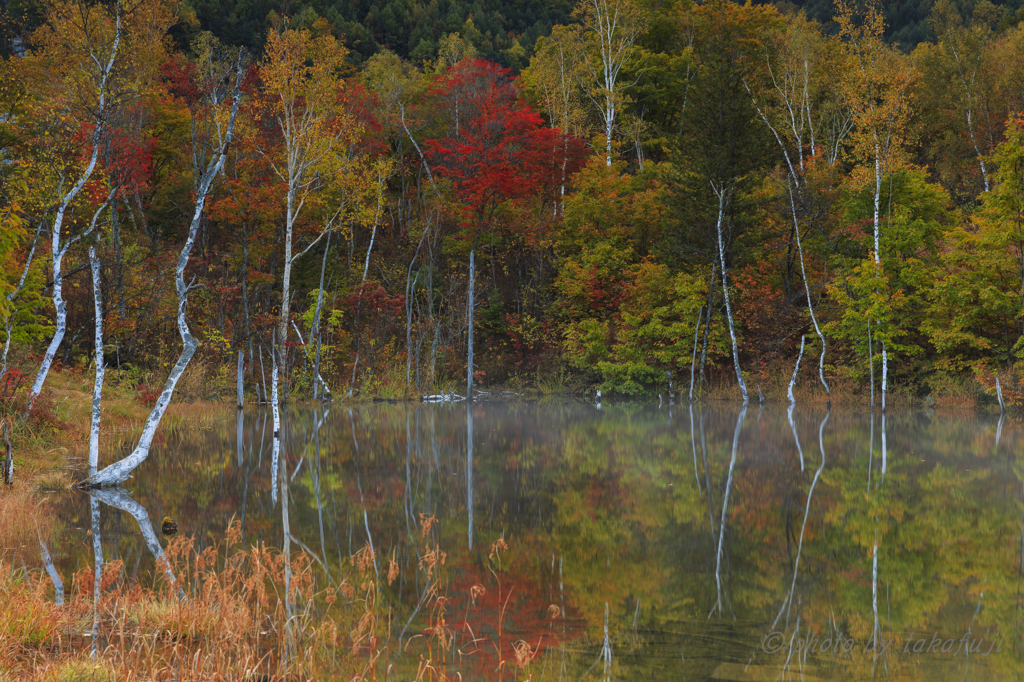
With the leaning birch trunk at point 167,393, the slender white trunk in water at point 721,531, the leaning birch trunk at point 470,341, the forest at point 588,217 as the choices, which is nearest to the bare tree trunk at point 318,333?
the forest at point 588,217

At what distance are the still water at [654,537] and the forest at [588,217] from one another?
9.09 m

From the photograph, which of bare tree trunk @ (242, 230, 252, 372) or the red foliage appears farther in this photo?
the red foliage

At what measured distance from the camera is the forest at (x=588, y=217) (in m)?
26.6

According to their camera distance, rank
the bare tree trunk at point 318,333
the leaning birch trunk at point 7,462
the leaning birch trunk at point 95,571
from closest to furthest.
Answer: the leaning birch trunk at point 95,571 → the leaning birch trunk at point 7,462 → the bare tree trunk at point 318,333

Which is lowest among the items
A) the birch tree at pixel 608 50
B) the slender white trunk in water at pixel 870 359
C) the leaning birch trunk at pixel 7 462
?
the leaning birch trunk at pixel 7 462

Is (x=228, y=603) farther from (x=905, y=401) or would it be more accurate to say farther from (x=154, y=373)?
(x=905, y=401)

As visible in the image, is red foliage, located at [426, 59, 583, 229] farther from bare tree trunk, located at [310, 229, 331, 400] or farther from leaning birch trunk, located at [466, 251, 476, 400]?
bare tree trunk, located at [310, 229, 331, 400]

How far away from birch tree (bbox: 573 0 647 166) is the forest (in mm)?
246

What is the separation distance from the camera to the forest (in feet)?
87.2

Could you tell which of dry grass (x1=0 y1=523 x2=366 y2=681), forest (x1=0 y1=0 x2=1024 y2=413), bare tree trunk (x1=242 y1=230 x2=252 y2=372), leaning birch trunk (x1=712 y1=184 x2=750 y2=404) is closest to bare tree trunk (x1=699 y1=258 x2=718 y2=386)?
forest (x1=0 y1=0 x2=1024 y2=413)

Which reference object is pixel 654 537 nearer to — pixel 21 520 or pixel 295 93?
pixel 21 520

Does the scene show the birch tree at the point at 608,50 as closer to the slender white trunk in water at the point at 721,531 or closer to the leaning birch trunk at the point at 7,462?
the slender white trunk in water at the point at 721,531

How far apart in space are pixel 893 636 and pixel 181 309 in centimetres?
1186

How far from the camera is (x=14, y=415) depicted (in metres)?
14.3
